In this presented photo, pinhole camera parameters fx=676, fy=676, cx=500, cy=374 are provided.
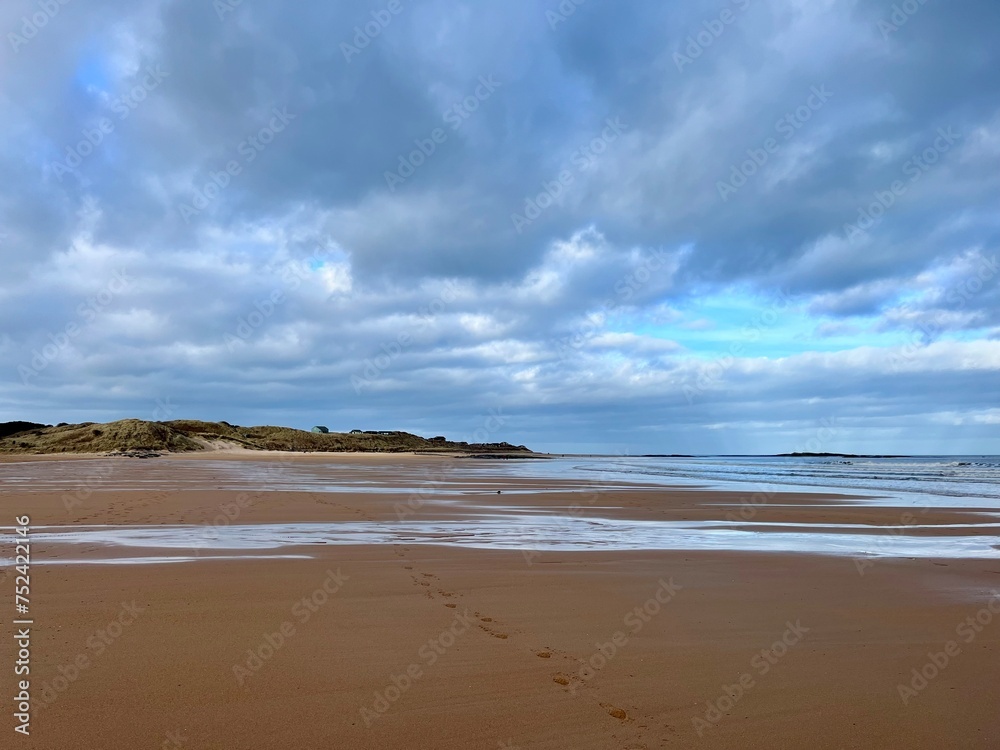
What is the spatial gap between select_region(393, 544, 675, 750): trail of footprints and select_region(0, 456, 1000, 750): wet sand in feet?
0.08

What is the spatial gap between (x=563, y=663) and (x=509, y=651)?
0.47 meters

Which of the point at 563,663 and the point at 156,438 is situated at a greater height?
the point at 156,438

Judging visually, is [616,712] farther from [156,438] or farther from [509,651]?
[156,438]

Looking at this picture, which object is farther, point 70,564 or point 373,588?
point 70,564

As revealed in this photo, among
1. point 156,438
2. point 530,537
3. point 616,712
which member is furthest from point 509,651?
point 156,438

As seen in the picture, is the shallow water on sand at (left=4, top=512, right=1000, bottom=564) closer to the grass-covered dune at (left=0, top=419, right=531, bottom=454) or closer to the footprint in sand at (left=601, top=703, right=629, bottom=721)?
the footprint in sand at (left=601, top=703, right=629, bottom=721)

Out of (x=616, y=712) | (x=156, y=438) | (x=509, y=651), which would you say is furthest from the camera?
(x=156, y=438)

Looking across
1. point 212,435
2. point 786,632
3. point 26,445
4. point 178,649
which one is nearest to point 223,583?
point 178,649

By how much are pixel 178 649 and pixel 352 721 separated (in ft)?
6.42

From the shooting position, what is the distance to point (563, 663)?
5070mm

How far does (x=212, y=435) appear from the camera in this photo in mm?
87125


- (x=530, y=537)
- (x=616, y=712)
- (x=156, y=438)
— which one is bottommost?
(x=616, y=712)

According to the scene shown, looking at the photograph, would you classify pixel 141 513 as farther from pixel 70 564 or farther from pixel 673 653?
pixel 673 653

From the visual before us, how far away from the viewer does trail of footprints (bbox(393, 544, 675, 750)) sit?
13.3 ft
